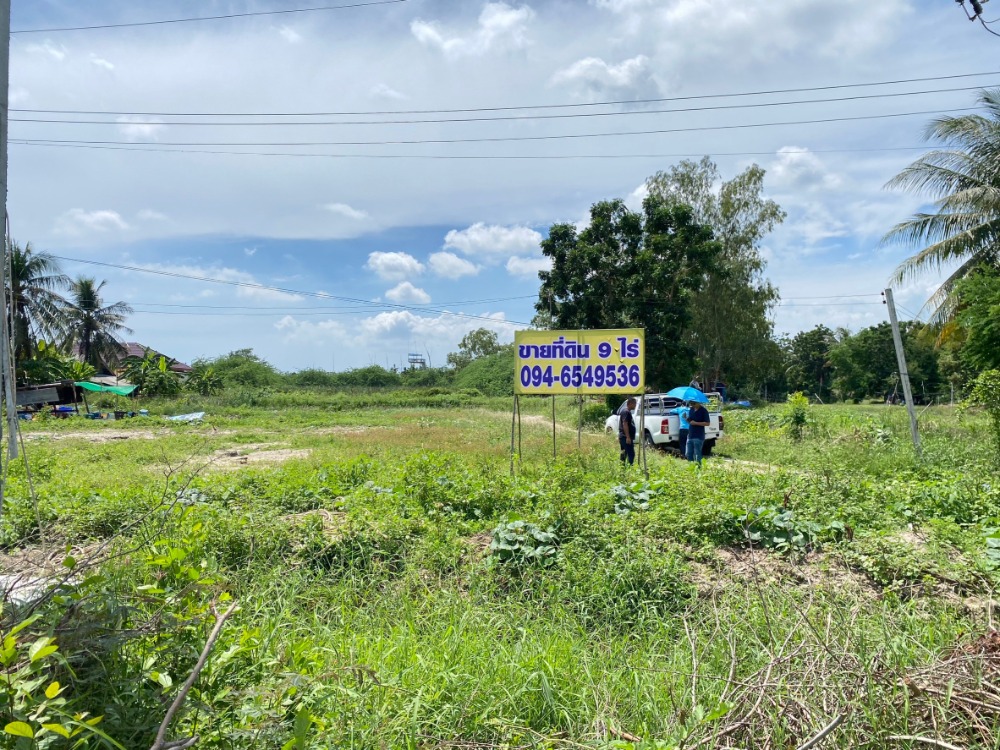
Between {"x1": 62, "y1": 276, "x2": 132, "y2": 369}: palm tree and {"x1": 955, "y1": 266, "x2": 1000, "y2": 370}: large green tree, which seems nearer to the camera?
{"x1": 955, "y1": 266, "x2": 1000, "y2": 370}: large green tree

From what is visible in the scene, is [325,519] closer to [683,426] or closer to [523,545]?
Result: [523,545]

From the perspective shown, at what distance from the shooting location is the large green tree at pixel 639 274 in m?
29.8

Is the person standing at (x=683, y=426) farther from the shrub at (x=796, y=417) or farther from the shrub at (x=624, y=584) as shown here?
the shrub at (x=624, y=584)

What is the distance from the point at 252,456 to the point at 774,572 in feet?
44.0

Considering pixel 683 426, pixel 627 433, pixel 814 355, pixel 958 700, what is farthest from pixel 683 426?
pixel 814 355

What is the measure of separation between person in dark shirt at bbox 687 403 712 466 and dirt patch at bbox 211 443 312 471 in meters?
7.94

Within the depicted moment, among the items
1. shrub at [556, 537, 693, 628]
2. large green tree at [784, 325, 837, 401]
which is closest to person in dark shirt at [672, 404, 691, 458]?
shrub at [556, 537, 693, 628]

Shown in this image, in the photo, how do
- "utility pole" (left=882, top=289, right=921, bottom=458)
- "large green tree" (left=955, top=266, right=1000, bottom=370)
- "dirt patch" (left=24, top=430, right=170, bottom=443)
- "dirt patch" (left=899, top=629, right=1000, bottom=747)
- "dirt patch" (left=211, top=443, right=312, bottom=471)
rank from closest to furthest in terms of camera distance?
"dirt patch" (left=899, top=629, right=1000, bottom=747)
"utility pole" (left=882, top=289, right=921, bottom=458)
"dirt patch" (left=211, top=443, right=312, bottom=471)
"large green tree" (left=955, top=266, right=1000, bottom=370)
"dirt patch" (left=24, top=430, right=170, bottom=443)

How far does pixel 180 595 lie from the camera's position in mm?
3314

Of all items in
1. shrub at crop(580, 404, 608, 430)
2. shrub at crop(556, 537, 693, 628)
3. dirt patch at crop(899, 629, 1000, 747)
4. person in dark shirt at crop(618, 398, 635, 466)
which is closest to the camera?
dirt patch at crop(899, 629, 1000, 747)

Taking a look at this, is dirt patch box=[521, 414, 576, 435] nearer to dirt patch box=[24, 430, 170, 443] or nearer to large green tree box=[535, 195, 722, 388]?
large green tree box=[535, 195, 722, 388]

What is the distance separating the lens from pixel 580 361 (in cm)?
1141

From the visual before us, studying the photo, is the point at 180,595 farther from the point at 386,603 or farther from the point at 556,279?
the point at 556,279

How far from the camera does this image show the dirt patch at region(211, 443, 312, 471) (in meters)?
14.2
